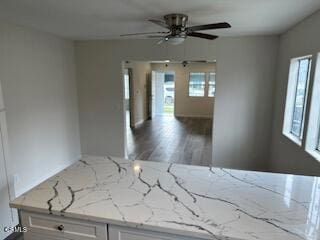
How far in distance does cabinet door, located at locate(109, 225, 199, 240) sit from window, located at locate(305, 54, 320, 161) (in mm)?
2071

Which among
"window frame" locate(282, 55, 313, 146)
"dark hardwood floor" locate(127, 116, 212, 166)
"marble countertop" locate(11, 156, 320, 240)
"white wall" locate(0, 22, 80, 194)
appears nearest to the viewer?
"marble countertop" locate(11, 156, 320, 240)

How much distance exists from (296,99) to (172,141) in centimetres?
326

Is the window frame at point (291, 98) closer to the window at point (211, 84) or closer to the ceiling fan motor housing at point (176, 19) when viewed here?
the ceiling fan motor housing at point (176, 19)

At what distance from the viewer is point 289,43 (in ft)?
10.4

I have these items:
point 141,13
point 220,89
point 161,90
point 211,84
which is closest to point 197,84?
point 211,84

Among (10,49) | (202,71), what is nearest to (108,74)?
(10,49)

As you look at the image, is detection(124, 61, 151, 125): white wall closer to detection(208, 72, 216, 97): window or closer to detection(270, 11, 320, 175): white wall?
detection(208, 72, 216, 97): window

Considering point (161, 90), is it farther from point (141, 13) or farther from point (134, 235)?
→ point (134, 235)

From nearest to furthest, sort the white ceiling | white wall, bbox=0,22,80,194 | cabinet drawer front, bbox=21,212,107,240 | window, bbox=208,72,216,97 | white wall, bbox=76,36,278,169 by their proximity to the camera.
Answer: cabinet drawer front, bbox=21,212,107,240 < the white ceiling < white wall, bbox=0,22,80,194 < white wall, bbox=76,36,278,169 < window, bbox=208,72,216,97

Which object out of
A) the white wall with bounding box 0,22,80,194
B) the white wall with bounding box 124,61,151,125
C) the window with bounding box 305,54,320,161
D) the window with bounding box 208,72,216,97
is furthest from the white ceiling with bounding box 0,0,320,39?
the window with bounding box 208,72,216,97

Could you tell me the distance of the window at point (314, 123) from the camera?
2.45 meters

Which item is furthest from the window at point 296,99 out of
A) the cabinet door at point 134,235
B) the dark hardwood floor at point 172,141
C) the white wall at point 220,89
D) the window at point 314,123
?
the cabinet door at point 134,235

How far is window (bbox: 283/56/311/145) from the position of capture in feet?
9.82

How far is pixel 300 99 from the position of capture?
3080mm
